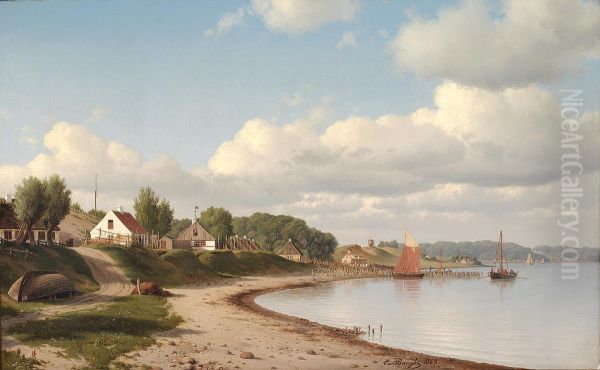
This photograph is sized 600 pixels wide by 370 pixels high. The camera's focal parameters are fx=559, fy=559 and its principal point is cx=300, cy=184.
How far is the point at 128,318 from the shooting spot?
1483 inches

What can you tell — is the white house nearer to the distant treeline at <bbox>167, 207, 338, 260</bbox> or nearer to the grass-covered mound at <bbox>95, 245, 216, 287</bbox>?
the grass-covered mound at <bbox>95, 245, 216, 287</bbox>

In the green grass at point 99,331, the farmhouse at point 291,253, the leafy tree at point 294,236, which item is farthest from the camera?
the leafy tree at point 294,236

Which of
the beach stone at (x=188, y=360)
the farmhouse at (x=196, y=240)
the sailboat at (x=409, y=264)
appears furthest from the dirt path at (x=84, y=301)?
the sailboat at (x=409, y=264)

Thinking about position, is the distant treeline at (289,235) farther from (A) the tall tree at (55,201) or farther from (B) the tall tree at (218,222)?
(A) the tall tree at (55,201)

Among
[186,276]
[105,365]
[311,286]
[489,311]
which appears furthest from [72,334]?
[311,286]

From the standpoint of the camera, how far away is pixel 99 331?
106 feet

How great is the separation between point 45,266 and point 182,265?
91.8 ft

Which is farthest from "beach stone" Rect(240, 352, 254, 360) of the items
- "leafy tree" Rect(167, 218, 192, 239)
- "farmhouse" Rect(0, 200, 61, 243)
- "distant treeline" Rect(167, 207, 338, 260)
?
"leafy tree" Rect(167, 218, 192, 239)

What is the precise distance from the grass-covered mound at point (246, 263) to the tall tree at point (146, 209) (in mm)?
16486

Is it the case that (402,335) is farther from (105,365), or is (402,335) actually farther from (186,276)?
(186,276)

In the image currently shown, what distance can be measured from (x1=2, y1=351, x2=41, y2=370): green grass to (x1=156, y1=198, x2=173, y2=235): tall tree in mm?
86072

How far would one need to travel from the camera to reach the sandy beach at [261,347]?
28047 mm

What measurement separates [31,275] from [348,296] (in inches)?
1903

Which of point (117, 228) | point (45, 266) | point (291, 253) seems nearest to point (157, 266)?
point (45, 266)
